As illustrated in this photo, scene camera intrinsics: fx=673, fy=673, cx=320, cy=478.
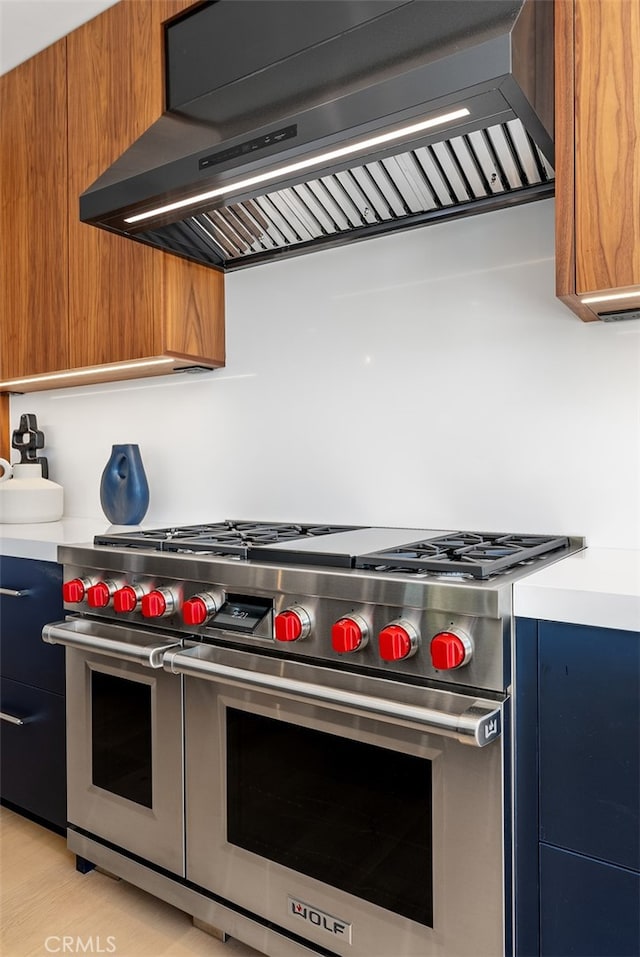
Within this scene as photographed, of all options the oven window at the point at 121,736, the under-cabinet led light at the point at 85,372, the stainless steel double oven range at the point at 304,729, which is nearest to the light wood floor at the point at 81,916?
the stainless steel double oven range at the point at 304,729

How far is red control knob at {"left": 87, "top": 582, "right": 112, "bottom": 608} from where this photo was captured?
1.53 metres

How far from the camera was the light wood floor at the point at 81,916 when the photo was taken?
144cm

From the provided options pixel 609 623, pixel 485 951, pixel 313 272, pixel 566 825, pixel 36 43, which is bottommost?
pixel 485 951

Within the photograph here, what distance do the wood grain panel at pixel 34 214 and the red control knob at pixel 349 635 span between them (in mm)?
1497

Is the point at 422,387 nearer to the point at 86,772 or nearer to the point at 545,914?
the point at 545,914

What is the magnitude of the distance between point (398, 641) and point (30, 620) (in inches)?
48.8

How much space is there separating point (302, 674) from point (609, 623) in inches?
21.1

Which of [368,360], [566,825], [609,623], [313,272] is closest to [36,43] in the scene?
[313,272]

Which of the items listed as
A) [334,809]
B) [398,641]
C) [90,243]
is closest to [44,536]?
[90,243]

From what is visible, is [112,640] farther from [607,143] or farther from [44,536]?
[607,143]

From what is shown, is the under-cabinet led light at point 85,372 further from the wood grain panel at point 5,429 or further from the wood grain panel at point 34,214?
the wood grain panel at point 5,429

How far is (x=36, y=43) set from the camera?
2.19 m

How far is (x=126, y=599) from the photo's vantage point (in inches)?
58.1

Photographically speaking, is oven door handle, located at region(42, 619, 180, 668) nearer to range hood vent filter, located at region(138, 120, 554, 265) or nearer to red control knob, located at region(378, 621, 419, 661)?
red control knob, located at region(378, 621, 419, 661)
